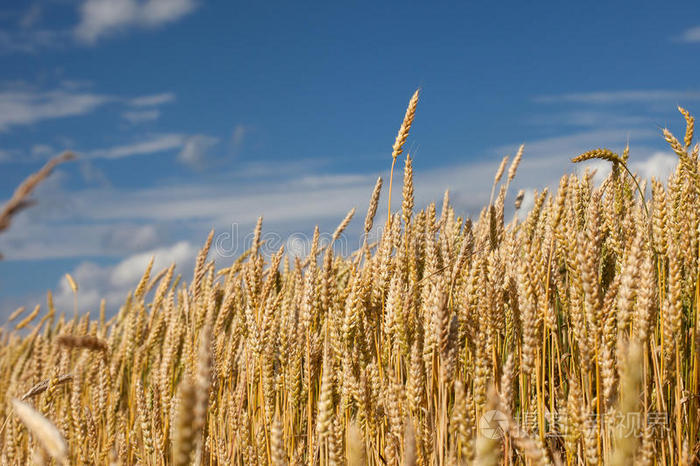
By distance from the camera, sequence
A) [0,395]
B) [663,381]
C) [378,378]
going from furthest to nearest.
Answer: [0,395] < [378,378] < [663,381]

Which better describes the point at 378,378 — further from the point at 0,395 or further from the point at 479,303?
the point at 0,395

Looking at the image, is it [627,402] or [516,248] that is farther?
[516,248]

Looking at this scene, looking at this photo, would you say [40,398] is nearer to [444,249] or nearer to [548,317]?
[444,249]

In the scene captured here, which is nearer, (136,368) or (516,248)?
(516,248)

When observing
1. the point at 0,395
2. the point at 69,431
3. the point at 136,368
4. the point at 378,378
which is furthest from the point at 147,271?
the point at 378,378

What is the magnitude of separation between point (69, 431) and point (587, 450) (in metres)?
2.58

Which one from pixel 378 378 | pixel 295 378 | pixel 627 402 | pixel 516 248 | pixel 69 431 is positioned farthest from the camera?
pixel 69 431

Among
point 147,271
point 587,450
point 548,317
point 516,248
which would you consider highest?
point 147,271

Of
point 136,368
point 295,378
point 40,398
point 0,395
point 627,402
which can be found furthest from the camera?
point 0,395

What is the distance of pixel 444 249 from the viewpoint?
7.42ft

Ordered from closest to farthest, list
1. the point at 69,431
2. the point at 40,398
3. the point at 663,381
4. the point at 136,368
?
the point at 663,381, the point at 69,431, the point at 136,368, the point at 40,398

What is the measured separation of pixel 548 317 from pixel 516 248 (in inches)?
17.5

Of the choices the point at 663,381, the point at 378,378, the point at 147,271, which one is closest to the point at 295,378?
the point at 378,378

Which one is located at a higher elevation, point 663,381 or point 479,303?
point 479,303
